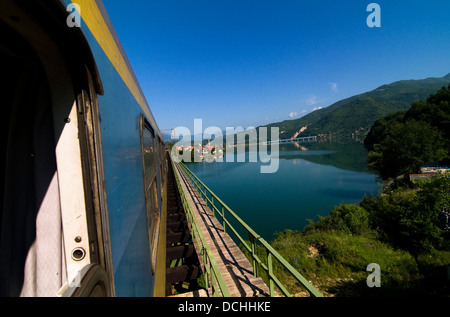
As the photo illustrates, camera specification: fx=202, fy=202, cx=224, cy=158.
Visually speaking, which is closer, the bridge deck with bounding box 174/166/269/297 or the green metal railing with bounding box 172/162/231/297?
the green metal railing with bounding box 172/162/231/297

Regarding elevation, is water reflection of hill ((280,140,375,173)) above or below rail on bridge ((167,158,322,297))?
below

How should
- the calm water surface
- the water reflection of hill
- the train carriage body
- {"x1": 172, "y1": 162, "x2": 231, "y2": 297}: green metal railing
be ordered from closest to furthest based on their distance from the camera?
the train carriage body < {"x1": 172, "y1": 162, "x2": 231, "y2": 297}: green metal railing < the calm water surface < the water reflection of hill

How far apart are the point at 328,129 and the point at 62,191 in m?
168

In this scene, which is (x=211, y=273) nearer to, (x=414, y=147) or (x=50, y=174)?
(x=50, y=174)

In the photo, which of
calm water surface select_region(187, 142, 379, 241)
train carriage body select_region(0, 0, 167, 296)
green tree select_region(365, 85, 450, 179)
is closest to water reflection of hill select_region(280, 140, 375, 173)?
calm water surface select_region(187, 142, 379, 241)

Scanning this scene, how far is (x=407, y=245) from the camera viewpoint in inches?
496

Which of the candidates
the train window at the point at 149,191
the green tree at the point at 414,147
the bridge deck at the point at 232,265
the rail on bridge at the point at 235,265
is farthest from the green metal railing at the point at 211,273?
the green tree at the point at 414,147

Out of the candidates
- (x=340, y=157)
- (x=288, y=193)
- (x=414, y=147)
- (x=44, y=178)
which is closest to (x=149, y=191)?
(x=44, y=178)

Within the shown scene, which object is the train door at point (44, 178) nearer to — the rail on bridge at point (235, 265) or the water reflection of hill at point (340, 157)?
the rail on bridge at point (235, 265)

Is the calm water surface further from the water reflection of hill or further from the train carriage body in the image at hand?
the train carriage body

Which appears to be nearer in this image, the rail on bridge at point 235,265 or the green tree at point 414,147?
the rail on bridge at point 235,265

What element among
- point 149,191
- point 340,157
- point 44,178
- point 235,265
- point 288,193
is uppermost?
point 44,178

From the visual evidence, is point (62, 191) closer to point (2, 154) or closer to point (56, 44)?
point (2, 154)
